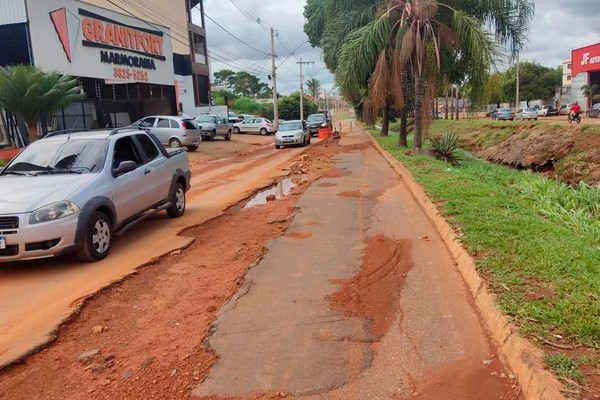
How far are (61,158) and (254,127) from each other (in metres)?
37.3

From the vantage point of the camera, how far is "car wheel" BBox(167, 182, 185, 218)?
9062 mm

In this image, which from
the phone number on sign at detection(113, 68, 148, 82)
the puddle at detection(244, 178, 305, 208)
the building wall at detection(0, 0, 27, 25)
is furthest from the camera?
the phone number on sign at detection(113, 68, 148, 82)

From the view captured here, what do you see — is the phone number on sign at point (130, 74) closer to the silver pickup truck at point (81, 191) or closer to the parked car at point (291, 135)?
the parked car at point (291, 135)

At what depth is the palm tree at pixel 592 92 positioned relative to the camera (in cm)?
4916

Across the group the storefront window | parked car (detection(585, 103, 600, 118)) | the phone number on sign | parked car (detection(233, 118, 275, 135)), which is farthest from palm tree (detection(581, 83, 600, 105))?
the phone number on sign

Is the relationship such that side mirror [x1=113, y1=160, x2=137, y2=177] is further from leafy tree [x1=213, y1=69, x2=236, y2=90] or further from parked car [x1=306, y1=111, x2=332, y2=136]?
leafy tree [x1=213, y1=69, x2=236, y2=90]

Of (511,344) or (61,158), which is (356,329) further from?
(61,158)

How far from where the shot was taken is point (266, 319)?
451 centimetres

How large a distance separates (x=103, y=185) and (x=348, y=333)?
411 centimetres

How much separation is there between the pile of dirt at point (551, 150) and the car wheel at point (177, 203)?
40.1ft

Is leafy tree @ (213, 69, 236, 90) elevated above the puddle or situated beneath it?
elevated above

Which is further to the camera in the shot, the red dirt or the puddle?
the puddle

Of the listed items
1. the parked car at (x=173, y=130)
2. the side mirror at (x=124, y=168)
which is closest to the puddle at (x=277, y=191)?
the side mirror at (x=124, y=168)

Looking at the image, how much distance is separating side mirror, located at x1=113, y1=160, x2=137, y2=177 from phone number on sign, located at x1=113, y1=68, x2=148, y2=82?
22329mm
